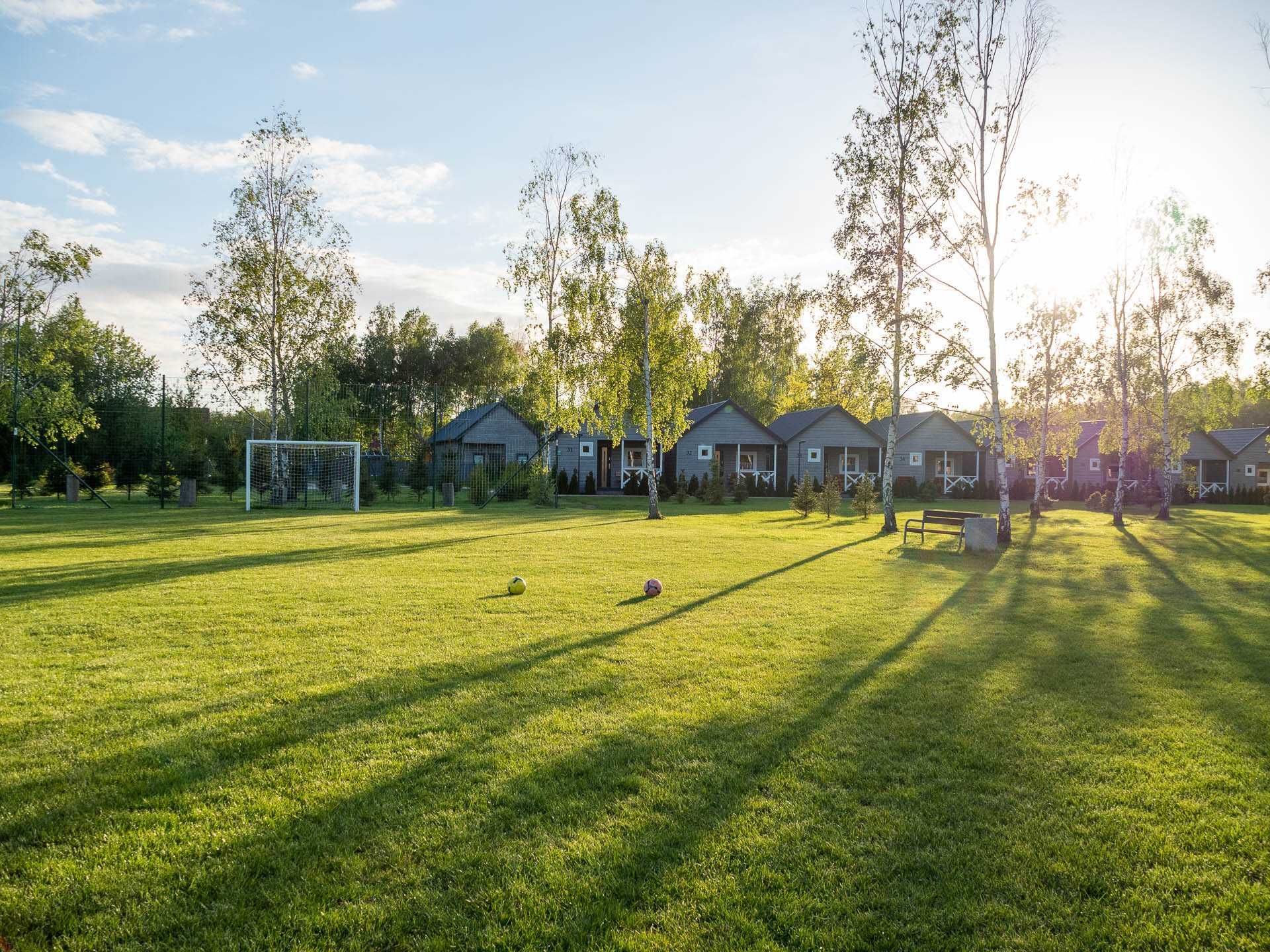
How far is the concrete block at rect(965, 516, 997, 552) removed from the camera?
1498 cm

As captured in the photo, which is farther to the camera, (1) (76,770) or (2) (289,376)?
(2) (289,376)

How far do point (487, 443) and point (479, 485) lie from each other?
9.24 m

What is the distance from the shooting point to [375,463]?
3956 cm

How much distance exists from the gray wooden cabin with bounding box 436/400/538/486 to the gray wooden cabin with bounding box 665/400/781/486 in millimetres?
8181

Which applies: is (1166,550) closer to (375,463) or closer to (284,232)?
(284,232)

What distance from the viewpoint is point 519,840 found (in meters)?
3.25

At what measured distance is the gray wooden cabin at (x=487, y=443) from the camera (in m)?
37.8

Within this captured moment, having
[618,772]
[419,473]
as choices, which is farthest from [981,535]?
[419,473]

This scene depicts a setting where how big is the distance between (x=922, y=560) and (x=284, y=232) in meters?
24.5

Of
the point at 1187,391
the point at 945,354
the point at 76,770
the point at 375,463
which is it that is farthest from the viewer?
the point at 375,463

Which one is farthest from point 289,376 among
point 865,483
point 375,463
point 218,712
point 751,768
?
point 751,768

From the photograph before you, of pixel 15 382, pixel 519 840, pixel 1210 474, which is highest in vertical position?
pixel 15 382

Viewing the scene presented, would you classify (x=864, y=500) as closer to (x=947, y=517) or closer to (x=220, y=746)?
(x=947, y=517)

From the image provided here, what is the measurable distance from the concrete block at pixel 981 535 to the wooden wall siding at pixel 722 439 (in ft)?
79.6
